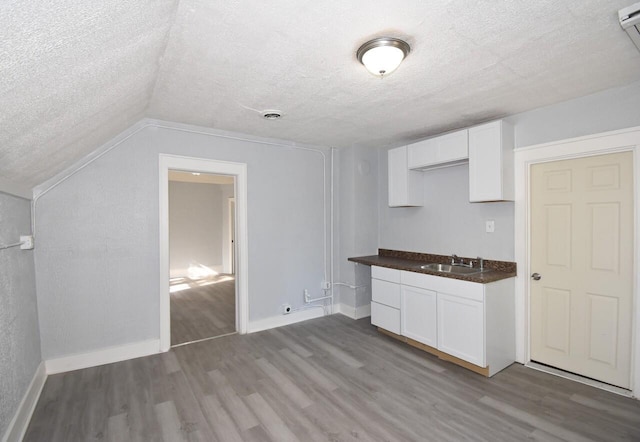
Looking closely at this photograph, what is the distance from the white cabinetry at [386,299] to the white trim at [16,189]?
335 cm

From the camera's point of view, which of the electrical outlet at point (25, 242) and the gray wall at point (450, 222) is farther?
the gray wall at point (450, 222)

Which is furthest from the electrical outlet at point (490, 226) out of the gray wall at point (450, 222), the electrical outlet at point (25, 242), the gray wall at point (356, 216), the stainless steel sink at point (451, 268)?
the electrical outlet at point (25, 242)

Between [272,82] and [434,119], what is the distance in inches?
69.5

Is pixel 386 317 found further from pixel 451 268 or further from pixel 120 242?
pixel 120 242

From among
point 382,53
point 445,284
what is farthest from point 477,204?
point 382,53

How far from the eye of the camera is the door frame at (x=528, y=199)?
2.43 metres

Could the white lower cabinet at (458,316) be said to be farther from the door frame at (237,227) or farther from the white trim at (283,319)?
the door frame at (237,227)

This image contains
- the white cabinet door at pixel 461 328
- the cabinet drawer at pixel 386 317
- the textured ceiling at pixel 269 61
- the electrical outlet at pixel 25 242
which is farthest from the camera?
the cabinet drawer at pixel 386 317

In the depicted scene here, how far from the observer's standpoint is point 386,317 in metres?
3.69

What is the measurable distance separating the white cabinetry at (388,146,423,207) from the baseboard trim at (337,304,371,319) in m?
1.54

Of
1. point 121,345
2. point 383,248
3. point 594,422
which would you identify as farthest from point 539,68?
point 121,345

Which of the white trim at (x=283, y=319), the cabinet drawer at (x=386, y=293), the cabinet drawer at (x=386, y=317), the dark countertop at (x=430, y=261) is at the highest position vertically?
the dark countertop at (x=430, y=261)

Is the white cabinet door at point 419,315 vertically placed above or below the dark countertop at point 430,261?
below

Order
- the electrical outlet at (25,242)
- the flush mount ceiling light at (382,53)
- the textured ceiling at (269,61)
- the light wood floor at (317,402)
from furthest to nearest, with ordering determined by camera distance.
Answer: the electrical outlet at (25,242) → the light wood floor at (317,402) → the flush mount ceiling light at (382,53) → the textured ceiling at (269,61)
